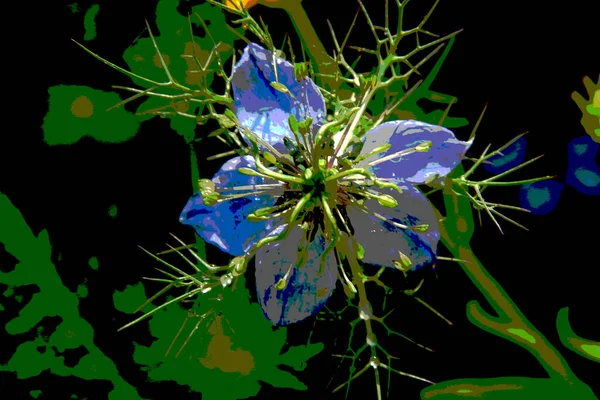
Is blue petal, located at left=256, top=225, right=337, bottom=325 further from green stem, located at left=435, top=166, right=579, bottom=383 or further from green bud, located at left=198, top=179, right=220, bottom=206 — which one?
green stem, located at left=435, top=166, right=579, bottom=383

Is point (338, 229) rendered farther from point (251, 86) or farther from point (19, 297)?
point (19, 297)

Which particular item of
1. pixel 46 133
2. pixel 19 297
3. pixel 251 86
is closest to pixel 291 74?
pixel 251 86

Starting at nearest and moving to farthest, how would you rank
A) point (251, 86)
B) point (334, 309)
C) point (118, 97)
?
point (251, 86)
point (334, 309)
point (118, 97)

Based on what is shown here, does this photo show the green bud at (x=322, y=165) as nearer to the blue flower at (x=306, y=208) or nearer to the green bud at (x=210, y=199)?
the blue flower at (x=306, y=208)

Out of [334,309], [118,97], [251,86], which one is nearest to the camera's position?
[251,86]

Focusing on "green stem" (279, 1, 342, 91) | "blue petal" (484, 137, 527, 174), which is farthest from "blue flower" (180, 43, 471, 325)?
"blue petal" (484, 137, 527, 174)

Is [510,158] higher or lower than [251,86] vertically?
lower
